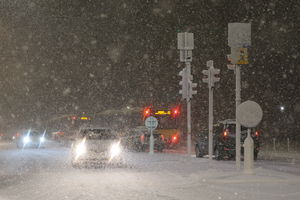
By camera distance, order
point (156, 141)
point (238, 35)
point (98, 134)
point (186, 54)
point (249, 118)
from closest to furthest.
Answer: point (249, 118)
point (238, 35)
point (98, 134)
point (186, 54)
point (156, 141)

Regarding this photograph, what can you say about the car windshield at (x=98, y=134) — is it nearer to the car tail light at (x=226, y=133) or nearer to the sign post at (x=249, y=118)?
the car tail light at (x=226, y=133)

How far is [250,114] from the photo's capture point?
1462cm

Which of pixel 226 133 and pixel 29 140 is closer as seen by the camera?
pixel 226 133

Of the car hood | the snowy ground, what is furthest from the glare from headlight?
the snowy ground

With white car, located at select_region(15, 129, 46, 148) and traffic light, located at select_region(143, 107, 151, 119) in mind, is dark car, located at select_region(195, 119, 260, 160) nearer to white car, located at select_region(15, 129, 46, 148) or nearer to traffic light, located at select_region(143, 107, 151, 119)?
traffic light, located at select_region(143, 107, 151, 119)

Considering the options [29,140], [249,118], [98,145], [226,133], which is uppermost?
[249,118]

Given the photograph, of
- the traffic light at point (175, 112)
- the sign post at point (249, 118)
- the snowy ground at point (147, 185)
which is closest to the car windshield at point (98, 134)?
the snowy ground at point (147, 185)

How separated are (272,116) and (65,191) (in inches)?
1983

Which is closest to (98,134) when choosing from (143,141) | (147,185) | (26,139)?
(147,185)

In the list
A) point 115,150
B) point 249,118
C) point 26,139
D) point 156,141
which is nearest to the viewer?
point 249,118

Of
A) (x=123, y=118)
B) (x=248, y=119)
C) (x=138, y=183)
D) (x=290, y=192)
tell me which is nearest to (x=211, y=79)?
(x=248, y=119)

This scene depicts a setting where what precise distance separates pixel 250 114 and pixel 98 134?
8143mm

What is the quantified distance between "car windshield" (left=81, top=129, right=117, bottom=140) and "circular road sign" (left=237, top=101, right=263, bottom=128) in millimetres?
6443

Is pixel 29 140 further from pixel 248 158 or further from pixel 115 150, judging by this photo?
pixel 248 158
